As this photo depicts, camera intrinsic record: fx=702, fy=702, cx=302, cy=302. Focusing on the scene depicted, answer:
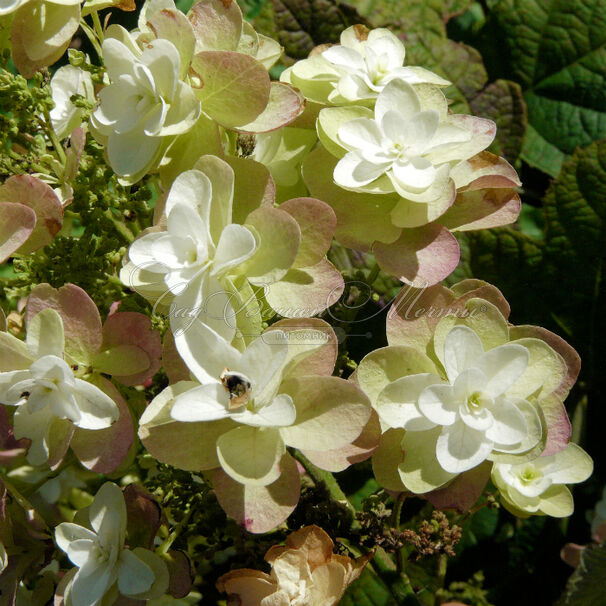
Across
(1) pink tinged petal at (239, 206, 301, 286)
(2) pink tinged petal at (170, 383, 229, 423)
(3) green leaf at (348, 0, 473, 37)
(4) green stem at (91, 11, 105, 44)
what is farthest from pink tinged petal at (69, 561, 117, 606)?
(3) green leaf at (348, 0, 473, 37)

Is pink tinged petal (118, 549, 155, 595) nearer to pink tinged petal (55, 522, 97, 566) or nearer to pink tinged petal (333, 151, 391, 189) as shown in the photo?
pink tinged petal (55, 522, 97, 566)

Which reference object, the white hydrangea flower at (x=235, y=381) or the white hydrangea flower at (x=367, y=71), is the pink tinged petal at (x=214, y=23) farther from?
the white hydrangea flower at (x=235, y=381)

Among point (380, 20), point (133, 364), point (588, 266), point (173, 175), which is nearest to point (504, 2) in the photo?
point (380, 20)

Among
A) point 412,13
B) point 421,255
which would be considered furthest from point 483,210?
point 412,13

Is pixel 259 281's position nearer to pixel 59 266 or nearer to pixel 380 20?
pixel 59 266

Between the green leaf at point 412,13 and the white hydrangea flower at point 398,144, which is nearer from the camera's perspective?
the white hydrangea flower at point 398,144

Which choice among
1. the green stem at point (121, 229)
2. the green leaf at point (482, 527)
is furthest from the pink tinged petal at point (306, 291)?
the green leaf at point (482, 527)
